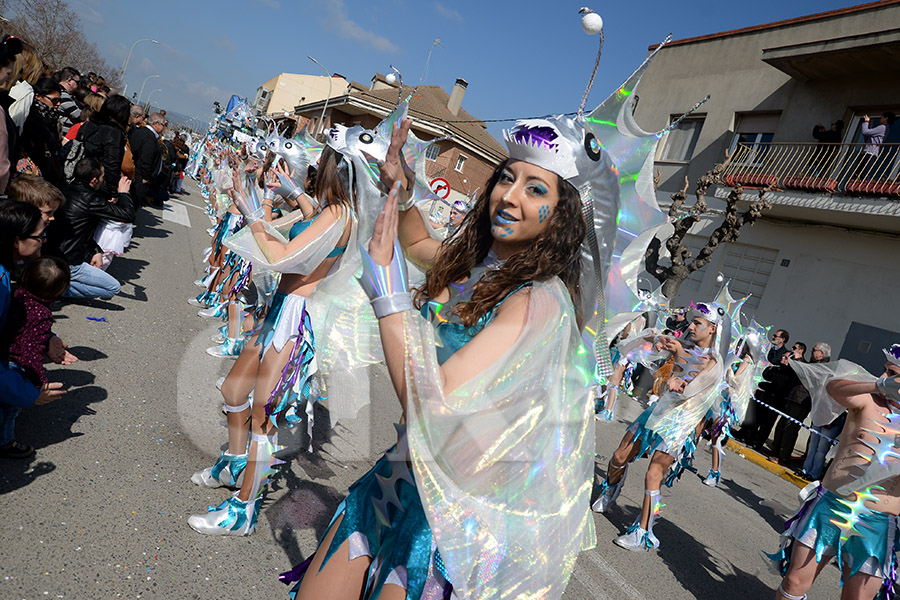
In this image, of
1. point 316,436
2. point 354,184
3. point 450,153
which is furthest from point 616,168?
point 450,153

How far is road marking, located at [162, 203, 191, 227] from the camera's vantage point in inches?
508

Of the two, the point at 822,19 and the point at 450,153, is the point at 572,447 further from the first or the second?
the point at 450,153

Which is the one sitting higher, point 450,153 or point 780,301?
point 450,153

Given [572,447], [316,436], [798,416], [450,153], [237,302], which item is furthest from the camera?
[450,153]

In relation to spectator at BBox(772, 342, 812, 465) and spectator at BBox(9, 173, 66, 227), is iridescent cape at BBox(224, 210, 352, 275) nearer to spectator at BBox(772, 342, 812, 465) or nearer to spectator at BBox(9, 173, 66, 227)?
spectator at BBox(9, 173, 66, 227)

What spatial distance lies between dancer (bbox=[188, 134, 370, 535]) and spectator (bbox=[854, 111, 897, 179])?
12.7m

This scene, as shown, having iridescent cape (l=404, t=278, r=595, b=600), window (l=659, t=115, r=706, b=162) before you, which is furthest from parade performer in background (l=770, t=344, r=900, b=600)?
window (l=659, t=115, r=706, b=162)

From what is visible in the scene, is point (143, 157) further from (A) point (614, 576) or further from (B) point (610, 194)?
(B) point (610, 194)

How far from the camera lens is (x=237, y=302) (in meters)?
→ 5.95

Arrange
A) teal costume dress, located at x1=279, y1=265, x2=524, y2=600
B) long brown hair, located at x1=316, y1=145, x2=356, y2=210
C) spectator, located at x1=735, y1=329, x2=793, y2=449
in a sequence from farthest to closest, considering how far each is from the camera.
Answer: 1. spectator, located at x1=735, y1=329, x2=793, y2=449
2. long brown hair, located at x1=316, y1=145, x2=356, y2=210
3. teal costume dress, located at x1=279, y1=265, x2=524, y2=600

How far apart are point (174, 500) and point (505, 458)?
2448mm

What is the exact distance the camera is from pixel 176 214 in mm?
13859

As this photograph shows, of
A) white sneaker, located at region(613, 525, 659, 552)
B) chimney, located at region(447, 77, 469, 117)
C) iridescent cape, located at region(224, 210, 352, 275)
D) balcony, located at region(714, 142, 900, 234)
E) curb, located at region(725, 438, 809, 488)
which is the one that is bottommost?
curb, located at region(725, 438, 809, 488)

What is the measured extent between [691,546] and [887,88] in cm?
1246
